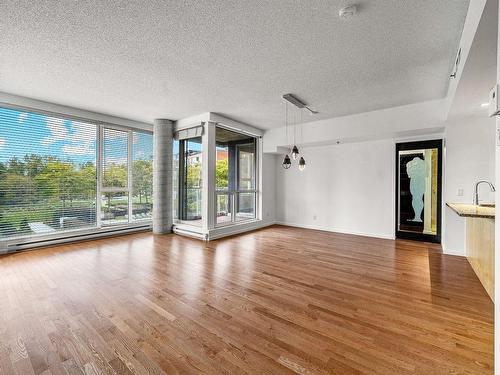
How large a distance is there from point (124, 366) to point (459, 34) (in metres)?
4.34

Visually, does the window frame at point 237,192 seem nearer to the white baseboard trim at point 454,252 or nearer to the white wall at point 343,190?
the white wall at point 343,190

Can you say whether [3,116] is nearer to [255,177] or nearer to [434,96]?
[255,177]

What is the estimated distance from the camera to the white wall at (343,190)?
5.68 m

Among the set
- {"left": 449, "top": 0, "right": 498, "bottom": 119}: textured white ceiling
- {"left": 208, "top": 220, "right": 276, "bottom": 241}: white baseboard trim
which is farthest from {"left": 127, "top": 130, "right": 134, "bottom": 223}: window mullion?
{"left": 449, "top": 0, "right": 498, "bottom": 119}: textured white ceiling

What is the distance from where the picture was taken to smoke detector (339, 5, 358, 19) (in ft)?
6.95

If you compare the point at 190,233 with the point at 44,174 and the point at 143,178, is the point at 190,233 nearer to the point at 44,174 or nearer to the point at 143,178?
the point at 143,178

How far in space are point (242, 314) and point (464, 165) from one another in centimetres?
464

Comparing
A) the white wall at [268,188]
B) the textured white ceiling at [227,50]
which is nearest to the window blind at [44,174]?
the textured white ceiling at [227,50]

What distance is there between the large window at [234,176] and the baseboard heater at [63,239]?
7.64 feet

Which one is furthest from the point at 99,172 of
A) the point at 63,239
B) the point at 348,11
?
the point at 348,11

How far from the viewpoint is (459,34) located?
2482mm

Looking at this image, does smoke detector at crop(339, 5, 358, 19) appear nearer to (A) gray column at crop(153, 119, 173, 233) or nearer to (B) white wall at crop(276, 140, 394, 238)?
(B) white wall at crop(276, 140, 394, 238)

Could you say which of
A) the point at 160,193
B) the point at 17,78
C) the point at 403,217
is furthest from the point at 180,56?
the point at 403,217

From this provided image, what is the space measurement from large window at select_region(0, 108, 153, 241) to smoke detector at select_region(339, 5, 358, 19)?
553 centimetres
